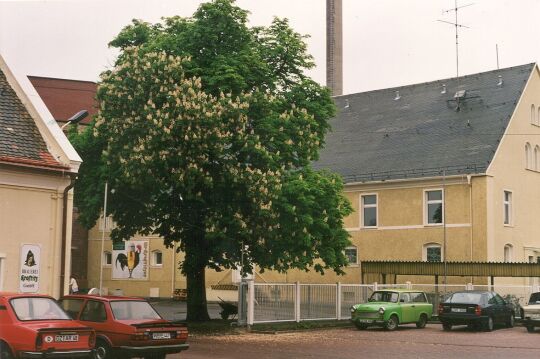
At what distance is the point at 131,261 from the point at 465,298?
99.8ft

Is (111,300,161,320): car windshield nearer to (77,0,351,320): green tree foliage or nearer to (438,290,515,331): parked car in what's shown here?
(77,0,351,320): green tree foliage

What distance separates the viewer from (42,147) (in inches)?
920

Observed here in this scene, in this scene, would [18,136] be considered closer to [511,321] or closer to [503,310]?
[503,310]

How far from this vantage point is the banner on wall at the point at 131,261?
55844 millimetres

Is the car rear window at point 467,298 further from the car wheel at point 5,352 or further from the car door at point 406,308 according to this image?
the car wheel at point 5,352

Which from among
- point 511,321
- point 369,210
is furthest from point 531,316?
point 369,210

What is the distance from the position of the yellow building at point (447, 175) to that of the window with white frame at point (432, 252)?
6 centimetres

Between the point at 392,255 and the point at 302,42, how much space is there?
63.2ft

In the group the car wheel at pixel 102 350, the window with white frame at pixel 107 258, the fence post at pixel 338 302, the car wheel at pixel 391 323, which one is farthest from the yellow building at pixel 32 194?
the window with white frame at pixel 107 258

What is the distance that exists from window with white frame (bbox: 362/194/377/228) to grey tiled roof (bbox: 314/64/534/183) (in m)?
1.14

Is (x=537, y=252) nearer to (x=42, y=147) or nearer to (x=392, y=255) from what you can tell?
(x=392, y=255)

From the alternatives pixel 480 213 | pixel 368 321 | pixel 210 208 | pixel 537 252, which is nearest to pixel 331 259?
pixel 368 321

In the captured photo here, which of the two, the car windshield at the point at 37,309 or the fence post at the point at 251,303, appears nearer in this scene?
the car windshield at the point at 37,309

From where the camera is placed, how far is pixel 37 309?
1558 cm
